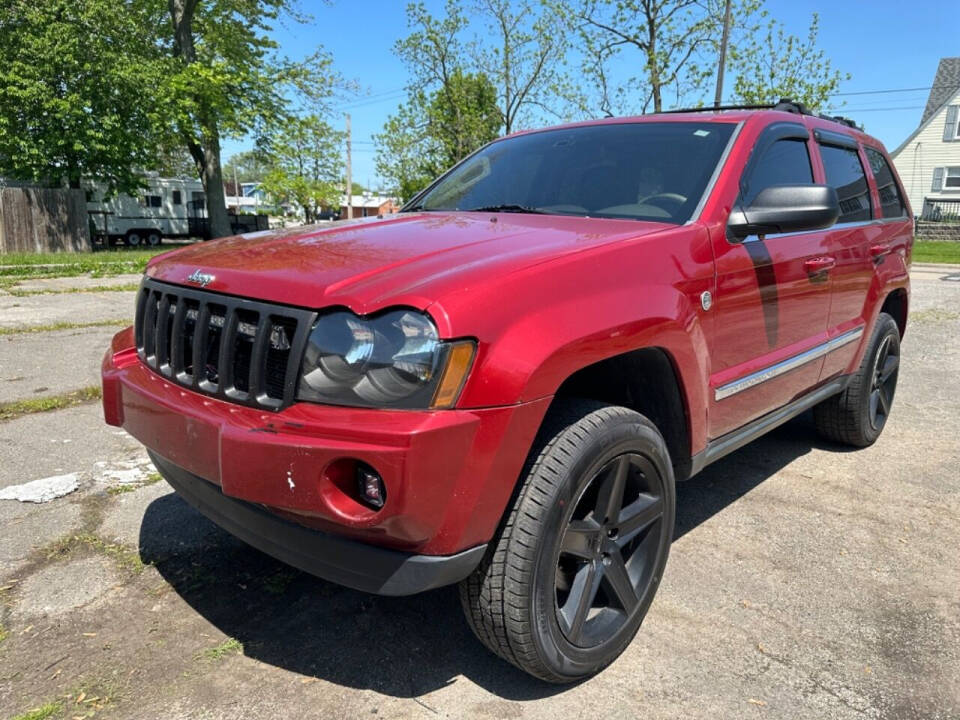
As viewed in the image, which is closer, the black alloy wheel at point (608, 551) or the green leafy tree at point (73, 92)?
the black alloy wheel at point (608, 551)

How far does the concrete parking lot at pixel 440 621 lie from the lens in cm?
217

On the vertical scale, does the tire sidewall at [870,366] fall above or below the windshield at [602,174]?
below

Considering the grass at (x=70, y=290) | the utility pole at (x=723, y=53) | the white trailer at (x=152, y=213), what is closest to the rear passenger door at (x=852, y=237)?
the grass at (x=70, y=290)

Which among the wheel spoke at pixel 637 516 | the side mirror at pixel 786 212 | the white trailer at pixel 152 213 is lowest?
the wheel spoke at pixel 637 516

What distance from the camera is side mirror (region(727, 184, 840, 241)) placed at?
2678mm

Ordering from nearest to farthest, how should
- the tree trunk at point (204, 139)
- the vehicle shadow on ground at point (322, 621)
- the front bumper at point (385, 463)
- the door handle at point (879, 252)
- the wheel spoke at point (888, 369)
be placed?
the front bumper at point (385, 463) → the vehicle shadow on ground at point (322, 621) → the door handle at point (879, 252) → the wheel spoke at point (888, 369) → the tree trunk at point (204, 139)

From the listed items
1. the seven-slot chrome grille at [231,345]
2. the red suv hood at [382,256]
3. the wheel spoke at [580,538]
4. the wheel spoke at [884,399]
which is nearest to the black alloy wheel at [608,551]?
the wheel spoke at [580,538]

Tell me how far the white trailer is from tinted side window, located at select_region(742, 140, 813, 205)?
1131 inches

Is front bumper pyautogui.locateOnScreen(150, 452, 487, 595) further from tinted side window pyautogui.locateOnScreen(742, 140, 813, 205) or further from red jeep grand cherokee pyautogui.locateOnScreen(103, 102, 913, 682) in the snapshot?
tinted side window pyautogui.locateOnScreen(742, 140, 813, 205)

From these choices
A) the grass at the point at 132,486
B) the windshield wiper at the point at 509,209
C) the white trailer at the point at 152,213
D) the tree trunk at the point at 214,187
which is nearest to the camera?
the windshield wiper at the point at 509,209

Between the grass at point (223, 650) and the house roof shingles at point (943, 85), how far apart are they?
145 feet

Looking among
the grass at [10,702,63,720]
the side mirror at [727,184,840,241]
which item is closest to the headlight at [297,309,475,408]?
the grass at [10,702,63,720]

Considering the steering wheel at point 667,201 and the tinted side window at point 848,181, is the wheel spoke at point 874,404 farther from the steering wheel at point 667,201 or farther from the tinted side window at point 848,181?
the steering wheel at point 667,201

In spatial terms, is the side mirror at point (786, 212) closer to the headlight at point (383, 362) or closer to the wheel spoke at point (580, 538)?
the wheel spoke at point (580, 538)
